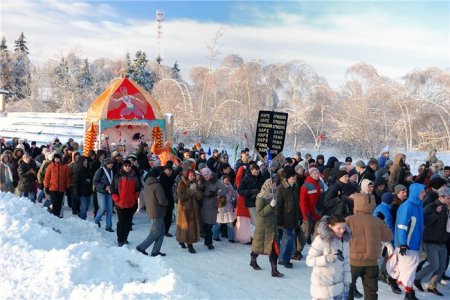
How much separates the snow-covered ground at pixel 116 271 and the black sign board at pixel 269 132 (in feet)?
18.1

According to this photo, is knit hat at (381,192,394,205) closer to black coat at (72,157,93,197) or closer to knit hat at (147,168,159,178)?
knit hat at (147,168,159,178)

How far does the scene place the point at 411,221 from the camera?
21.9 ft

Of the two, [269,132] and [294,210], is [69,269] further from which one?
[269,132]

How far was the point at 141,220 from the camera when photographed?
38.6 ft

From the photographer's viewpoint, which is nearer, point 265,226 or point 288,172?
point 265,226

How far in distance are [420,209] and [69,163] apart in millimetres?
8319

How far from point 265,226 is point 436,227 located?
2.59 metres

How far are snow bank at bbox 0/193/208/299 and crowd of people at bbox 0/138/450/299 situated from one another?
142cm

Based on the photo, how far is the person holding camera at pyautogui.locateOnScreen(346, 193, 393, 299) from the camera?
557cm

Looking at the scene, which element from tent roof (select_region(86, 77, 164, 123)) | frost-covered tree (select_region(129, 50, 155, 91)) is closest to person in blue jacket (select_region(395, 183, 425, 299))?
tent roof (select_region(86, 77, 164, 123))

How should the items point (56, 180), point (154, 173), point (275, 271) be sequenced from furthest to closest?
1. point (56, 180)
2. point (154, 173)
3. point (275, 271)

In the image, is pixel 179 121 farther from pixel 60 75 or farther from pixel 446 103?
pixel 60 75

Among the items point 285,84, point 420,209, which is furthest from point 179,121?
point 420,209

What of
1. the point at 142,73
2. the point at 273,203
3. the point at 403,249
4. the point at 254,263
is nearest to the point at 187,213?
the point at 254,263
